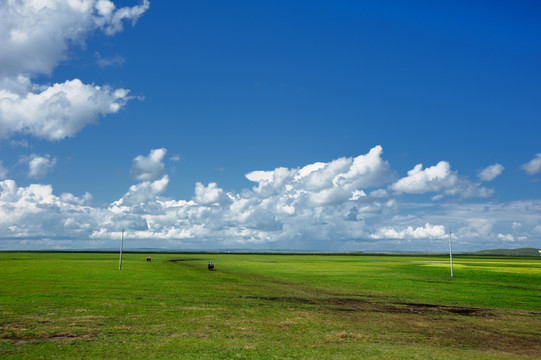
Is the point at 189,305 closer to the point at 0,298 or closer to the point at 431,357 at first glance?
the point at 0,298

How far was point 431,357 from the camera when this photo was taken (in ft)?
Answer: 47.9

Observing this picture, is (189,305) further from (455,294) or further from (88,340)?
(455,294)

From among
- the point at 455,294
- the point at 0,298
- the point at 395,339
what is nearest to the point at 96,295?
the point at 0,298

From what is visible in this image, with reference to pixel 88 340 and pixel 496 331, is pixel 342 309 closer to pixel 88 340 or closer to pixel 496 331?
pixel 496 331

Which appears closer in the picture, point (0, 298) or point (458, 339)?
point (458, 339)

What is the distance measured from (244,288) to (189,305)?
1206 centimetres

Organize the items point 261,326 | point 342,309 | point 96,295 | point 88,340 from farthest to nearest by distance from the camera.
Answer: point 96,295, point 342,309, point 261,326, point 88,340

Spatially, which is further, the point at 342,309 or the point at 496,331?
the point at 342,309

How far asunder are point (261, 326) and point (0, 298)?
67.1ft

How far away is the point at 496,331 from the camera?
19.6 meters

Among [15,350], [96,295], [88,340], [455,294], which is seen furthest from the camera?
[455,294]

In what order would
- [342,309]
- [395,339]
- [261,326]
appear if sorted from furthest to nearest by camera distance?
[342,309], [261,326], [395,339]

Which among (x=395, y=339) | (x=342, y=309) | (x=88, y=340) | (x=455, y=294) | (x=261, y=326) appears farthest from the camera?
(x=455, y=294)

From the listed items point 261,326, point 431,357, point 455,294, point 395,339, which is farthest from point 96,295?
point 455,294
